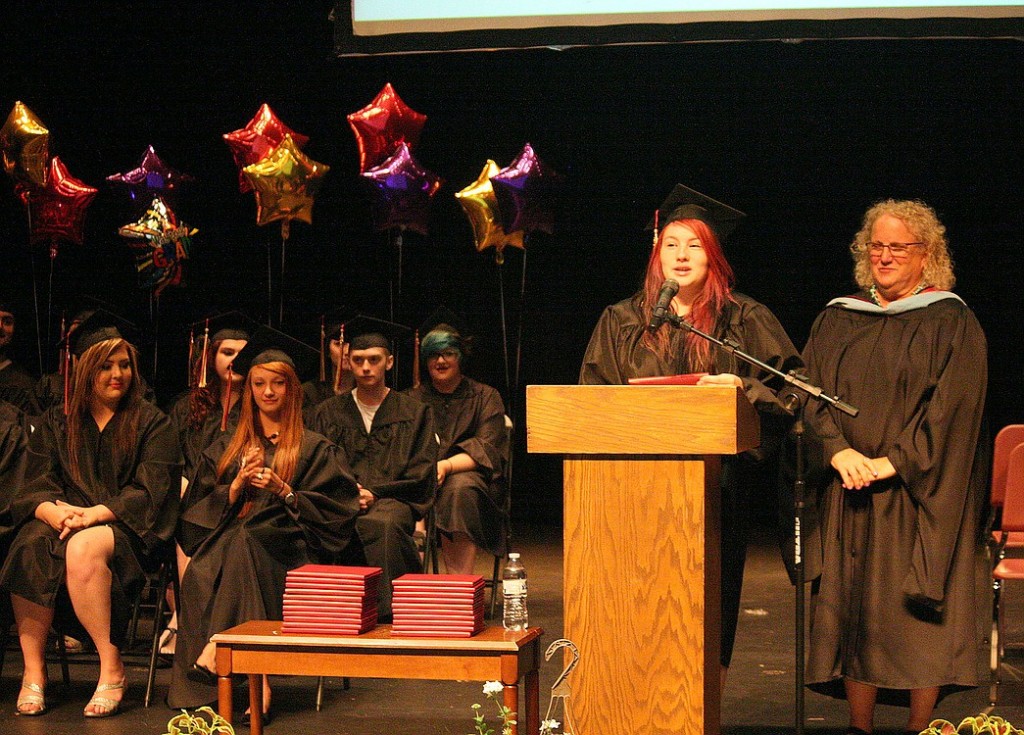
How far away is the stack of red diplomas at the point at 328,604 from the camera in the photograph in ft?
12.1

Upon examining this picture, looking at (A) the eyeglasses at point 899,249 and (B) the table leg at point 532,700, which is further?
(A) the eyeglasses at point 899,249

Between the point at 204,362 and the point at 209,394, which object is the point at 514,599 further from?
the point at 204,362

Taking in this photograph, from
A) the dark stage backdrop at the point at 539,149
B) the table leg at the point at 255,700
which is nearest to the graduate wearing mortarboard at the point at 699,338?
the table leg at the point at 255,700

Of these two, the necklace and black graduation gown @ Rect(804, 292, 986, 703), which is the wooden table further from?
the necklace

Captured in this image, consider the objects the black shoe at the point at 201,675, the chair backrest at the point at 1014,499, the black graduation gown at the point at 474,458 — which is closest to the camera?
the black shoe at the point at 201,675

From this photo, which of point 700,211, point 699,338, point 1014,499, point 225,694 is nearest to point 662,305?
point 699,338

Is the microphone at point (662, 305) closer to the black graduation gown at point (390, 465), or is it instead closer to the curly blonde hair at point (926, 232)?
the curly blonde hair at point (926, 232)

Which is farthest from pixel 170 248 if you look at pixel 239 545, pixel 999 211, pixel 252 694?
pixel 999 211

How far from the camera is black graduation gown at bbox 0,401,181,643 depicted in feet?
15.7

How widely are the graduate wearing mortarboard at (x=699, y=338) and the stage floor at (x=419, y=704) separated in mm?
933

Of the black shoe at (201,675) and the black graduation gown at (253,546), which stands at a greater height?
the black graduation gown at (253,546)

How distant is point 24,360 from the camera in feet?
30.6

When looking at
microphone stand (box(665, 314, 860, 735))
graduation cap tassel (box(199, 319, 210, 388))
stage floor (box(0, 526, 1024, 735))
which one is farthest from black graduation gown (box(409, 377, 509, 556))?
microphone stand (box(665, 314, 860, 735))

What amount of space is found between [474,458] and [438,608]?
10.0ft
